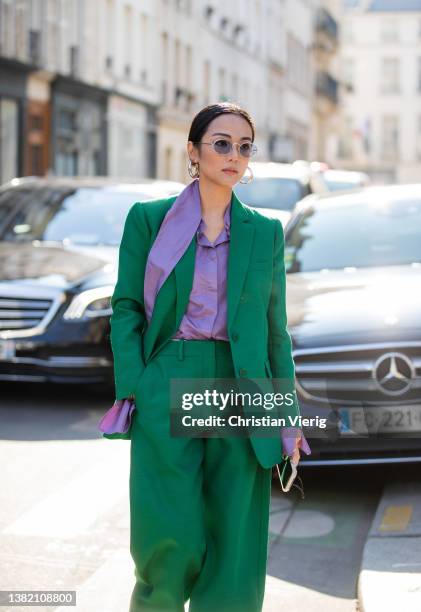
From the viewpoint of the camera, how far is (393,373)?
6590mm

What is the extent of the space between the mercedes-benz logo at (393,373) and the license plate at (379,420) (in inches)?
3.6

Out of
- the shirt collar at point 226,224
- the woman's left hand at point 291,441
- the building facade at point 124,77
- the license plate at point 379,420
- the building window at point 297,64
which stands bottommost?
the license plate at point 379,420

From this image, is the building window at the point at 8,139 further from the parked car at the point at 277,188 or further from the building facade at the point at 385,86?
the building facade at the point at 385,86

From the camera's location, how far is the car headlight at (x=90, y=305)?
965 centimetres

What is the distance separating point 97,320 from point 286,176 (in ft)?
Result: 22.7

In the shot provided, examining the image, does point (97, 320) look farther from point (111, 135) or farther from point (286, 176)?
point (111, 135)

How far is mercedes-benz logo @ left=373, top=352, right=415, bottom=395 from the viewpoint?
258 inches

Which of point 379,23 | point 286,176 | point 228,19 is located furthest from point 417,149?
point 286,176

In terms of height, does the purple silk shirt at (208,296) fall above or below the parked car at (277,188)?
below

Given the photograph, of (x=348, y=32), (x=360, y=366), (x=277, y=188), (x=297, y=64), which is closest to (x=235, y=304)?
(x=360, y=366)

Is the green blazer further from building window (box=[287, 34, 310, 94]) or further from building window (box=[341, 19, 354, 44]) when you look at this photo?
building window (box=[341, 19, 354, 44])

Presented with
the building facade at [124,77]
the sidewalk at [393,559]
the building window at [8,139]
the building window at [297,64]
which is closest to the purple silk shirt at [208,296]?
the sidewalk at [393,559]

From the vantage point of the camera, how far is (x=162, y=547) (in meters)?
3.92

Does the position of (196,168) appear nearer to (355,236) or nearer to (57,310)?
(355,236)
